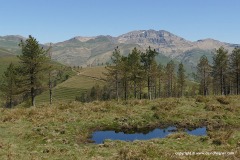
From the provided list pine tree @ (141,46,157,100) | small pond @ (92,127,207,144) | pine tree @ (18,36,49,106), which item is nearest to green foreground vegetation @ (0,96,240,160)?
small pond @ (92,127,207,144)

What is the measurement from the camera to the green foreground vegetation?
17.0 meters

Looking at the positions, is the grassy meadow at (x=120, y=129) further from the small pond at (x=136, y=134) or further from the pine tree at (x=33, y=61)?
the pine tree at (x=33, y=61)

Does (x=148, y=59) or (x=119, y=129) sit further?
(x=148, y=59)

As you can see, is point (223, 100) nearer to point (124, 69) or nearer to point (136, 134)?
point (136, 134)

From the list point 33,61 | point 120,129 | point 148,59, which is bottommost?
point 120,129

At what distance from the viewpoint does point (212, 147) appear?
713 inches

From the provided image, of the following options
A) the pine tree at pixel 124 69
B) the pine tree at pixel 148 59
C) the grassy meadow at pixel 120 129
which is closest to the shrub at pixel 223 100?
the grassy meadow at pixel 120 129

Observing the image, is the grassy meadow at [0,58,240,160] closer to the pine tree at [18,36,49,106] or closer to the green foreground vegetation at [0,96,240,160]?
the green foreground vegetation at [0,96,240,160]

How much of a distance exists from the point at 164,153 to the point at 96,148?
4.77 meters

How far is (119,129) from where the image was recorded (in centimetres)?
2706

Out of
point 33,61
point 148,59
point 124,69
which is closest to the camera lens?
point 33,61

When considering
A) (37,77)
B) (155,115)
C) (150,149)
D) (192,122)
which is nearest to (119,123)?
(155,115)

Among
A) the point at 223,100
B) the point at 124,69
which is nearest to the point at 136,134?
the point at 223,100

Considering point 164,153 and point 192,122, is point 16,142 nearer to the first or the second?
point 164,153
